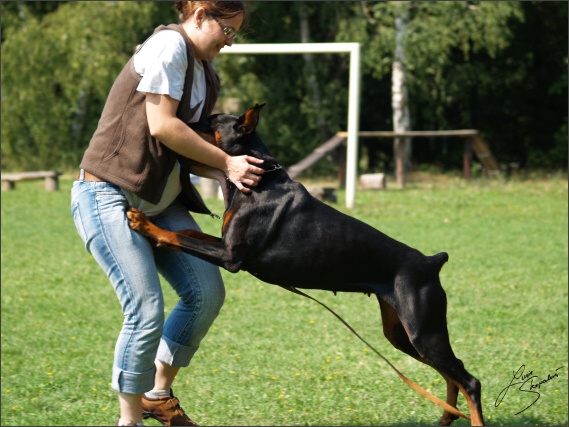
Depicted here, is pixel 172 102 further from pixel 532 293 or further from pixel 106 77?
pixel 106 77

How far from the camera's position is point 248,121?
3629 millimetres

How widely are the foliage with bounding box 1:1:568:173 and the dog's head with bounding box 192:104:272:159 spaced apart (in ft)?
52.7

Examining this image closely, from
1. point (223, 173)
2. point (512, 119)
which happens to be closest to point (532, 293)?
point (223, 173)

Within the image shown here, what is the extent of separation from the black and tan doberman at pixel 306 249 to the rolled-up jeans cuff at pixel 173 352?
71 cm

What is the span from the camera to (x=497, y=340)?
6441 mm

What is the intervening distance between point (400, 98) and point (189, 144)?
60.7 ft

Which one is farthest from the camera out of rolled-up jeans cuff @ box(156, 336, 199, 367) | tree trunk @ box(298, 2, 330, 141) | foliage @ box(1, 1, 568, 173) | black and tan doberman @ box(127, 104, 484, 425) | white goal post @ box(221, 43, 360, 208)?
tree trunk @ box(298, 2, 330, 141)

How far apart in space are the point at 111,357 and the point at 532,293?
433 centimetres

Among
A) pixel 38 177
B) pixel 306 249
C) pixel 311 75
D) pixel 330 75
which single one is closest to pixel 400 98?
pixel 311 75

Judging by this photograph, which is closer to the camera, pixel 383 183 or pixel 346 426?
pixel 346 426

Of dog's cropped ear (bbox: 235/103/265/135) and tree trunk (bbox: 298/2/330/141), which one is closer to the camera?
dog's cropped ear (bbox: 235/103/265/135)

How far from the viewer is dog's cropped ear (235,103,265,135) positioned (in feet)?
11.7

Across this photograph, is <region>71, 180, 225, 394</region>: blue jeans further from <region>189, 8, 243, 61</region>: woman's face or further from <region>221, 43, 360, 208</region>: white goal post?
<region>221, 43, 360, 208</region>: white goal post

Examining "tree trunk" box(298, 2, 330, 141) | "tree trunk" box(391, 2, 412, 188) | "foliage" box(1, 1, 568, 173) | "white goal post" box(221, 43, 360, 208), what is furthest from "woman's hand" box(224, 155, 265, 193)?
"tree trunk" box(298, 2, 330, 141)
